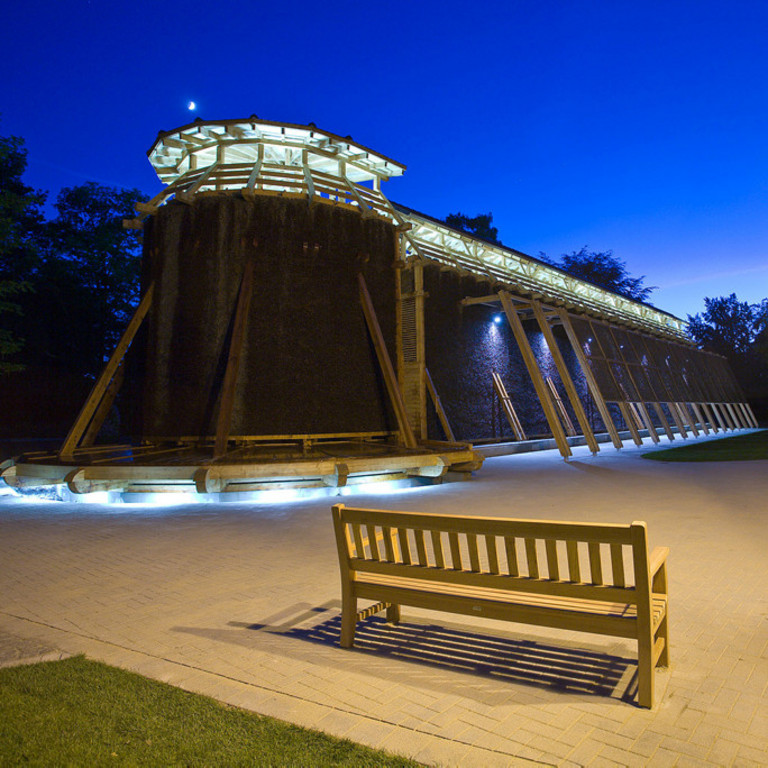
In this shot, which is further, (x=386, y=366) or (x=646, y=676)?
(x=386, y=366)

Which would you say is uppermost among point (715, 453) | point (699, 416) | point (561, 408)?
point (561, 408)

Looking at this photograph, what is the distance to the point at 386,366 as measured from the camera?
12312 mm

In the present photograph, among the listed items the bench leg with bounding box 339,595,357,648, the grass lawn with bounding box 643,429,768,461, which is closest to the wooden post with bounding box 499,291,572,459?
the grass lawn with bounding box 643,429,768,461

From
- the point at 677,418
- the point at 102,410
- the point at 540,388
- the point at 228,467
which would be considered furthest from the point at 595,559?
the point at 677,418

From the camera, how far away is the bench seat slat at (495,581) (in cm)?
310

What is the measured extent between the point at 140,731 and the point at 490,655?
6.39 feet

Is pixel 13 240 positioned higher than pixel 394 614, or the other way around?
pixel 13 240

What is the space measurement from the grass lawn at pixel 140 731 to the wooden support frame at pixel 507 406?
1687cm

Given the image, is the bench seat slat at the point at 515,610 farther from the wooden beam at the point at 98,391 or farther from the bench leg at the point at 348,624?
the wooden beam at the point at 98,391

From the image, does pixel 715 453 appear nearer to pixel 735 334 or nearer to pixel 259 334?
pixel 259 334

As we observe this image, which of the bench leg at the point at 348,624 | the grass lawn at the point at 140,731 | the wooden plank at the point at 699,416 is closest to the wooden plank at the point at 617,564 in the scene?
the grass lawn at the point at 140,731

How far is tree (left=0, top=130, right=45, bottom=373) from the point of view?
66.9 ft

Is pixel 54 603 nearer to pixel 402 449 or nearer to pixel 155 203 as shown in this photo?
pixel 402 449

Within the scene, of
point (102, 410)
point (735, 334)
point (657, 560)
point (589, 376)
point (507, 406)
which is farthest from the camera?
point (735, 334)
